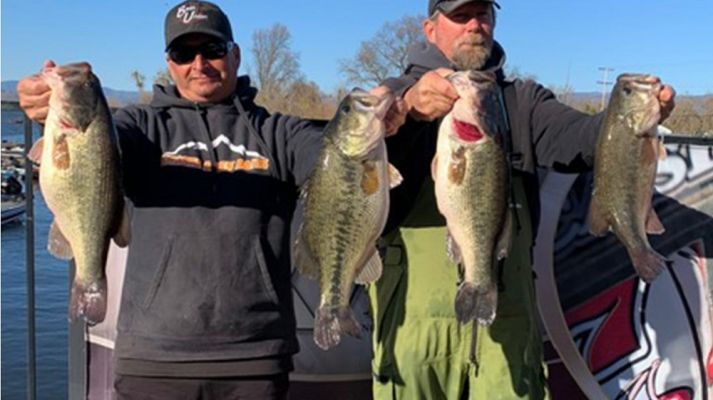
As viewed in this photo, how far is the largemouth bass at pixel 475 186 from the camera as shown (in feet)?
9.75

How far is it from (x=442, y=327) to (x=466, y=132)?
104 centimetres

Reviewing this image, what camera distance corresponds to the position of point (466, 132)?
9.80ft

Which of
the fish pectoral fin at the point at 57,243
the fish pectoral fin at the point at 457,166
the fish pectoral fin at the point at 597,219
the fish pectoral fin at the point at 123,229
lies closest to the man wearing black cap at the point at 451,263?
the fish pectoral fin at the point at 597,219

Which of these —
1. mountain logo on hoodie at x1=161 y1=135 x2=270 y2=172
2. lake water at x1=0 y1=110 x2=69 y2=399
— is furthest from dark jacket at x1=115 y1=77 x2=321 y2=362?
lake water at x1=0 y1=110 x2=69 y2=399

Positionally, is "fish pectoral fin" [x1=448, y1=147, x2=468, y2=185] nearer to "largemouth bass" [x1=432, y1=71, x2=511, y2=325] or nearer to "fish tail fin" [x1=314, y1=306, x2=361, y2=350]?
"largemouth bass" [x1=432, y1=71, x2=511, y2=325]

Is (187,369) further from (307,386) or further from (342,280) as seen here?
(307,386)

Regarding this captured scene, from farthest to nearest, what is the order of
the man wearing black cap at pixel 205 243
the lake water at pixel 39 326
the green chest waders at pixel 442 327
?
the lake water at pixel 39 326 → the green chest waders at pixel 442 327 → the man wearing black cap at pixel 205 243

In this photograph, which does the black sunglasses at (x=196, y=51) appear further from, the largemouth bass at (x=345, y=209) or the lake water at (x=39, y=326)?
the lake water at (x=39, y=326)

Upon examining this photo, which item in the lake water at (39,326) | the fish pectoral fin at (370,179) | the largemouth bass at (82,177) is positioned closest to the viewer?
the largemouth bass at (82,177)

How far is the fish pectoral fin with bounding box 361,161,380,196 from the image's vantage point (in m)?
3.00

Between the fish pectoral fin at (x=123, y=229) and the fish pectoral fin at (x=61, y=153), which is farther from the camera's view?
the fish pectoral fin at (x=123, y=229)

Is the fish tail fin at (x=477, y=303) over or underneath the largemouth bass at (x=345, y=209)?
underneath

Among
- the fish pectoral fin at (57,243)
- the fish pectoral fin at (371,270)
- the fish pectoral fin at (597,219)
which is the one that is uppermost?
the fish pectoral fin at (597,219)

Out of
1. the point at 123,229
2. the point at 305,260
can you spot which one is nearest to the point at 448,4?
the point at 305,260
